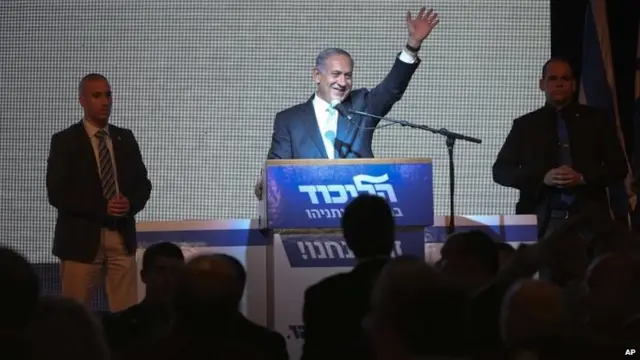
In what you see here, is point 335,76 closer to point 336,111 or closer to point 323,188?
point 336,111

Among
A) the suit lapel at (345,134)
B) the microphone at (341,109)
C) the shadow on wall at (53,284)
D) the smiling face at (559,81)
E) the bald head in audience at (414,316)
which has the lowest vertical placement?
the shadow on wall at (53,284)

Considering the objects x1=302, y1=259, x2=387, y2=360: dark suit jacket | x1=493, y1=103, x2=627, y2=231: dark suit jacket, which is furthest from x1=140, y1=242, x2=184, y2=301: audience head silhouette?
x1=493, y1=103, x2=627, y2=231: dark suit jacket

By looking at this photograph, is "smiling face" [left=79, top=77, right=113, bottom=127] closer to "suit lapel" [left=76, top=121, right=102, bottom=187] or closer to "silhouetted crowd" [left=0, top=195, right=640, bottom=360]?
"suit lapel" [left=76, top=121, right=102, bottom=187]

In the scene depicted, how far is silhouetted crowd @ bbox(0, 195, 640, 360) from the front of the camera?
261cm

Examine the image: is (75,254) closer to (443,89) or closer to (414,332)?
(443,89)

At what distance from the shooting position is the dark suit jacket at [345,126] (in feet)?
19.7

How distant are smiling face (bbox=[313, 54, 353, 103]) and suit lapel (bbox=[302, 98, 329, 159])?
0.10m

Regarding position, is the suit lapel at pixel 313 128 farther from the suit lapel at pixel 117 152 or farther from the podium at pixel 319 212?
the suit lapel at pixel 117 152

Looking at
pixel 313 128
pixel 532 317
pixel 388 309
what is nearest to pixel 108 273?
pixel 313 128

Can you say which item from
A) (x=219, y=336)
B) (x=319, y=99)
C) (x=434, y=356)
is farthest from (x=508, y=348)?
(x=319, y=99)

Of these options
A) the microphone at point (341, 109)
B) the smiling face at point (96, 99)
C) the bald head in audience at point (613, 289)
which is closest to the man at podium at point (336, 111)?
the microphone at point (341, 109)

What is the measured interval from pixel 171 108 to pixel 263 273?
8.82 ft

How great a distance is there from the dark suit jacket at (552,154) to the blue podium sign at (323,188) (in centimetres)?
98

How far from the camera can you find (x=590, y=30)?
8055 mm
